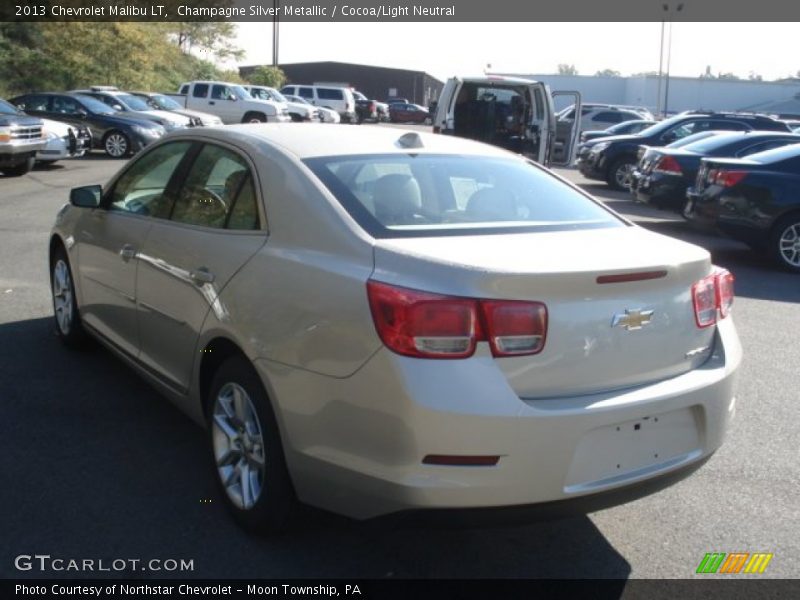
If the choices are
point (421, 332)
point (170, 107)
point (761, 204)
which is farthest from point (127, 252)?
point (170, 107)

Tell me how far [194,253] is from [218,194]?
12.3 inches

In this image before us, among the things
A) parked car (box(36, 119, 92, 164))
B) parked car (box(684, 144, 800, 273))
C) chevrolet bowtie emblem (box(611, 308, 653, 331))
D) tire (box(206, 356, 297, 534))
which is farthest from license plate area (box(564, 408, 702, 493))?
parked car (box(36, 119, 92, 164))

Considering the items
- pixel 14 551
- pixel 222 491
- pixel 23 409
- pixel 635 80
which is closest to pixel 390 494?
pixel 222 491

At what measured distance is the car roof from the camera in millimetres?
4059

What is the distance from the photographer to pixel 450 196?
4023 mm

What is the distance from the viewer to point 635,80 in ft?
248

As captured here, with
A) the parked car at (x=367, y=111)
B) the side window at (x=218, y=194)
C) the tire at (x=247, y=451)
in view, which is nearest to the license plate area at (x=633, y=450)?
the tire at (x=247, y=451)

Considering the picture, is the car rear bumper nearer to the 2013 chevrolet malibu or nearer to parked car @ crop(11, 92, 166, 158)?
the 2013 chevrolet malibu

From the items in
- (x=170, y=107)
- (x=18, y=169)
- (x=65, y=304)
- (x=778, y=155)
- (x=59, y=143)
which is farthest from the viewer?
(x=170, y=107)

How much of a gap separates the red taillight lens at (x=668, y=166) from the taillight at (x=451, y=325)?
10980mm

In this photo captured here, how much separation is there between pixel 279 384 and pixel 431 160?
141 cm

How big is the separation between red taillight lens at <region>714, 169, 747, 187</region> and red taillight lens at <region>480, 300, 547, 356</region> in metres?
8.44

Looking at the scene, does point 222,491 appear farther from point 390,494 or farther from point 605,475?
point 605,475

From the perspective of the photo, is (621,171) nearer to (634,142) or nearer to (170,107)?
(634,142)
